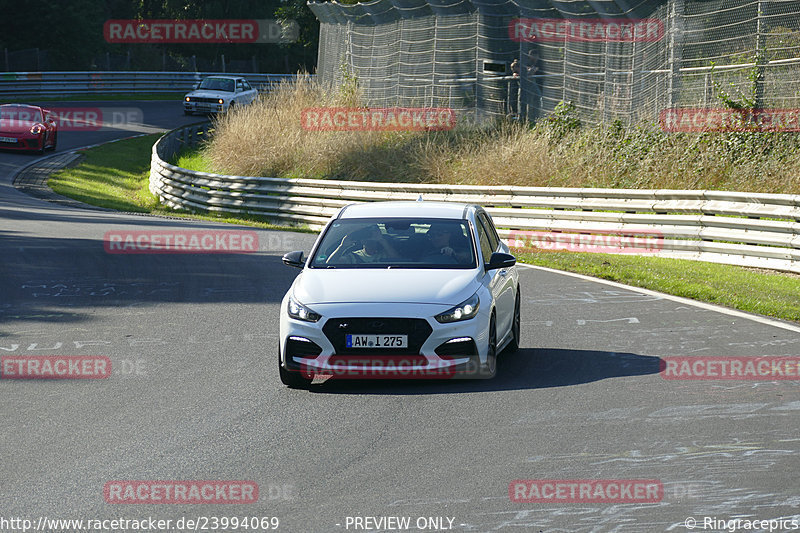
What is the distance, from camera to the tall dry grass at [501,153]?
74.4 feet

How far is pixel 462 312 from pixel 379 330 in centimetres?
72

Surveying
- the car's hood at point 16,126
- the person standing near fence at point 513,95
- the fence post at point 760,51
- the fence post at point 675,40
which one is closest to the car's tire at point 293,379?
the fence post at point 760,51

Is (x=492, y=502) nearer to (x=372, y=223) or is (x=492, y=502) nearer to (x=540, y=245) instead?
(x=372, y=223)

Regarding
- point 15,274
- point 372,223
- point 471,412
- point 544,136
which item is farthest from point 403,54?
point 471,412

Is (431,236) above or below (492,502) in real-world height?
above

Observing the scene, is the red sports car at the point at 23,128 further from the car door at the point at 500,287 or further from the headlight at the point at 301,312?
the headlight at the point at 301,312

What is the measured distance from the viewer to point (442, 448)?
25.0ft

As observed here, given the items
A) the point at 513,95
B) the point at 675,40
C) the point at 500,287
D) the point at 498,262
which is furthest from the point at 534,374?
the point at 513,95

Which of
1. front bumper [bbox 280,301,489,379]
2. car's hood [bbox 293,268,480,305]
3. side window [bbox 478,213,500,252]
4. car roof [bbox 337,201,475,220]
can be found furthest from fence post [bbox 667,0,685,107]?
front bumper [bbox 280,301,489,379]

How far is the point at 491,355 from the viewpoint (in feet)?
32.1

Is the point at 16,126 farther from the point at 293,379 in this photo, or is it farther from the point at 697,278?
the point at 293,379

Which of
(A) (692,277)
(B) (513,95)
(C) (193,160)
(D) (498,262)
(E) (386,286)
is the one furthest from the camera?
(C) (193,160)

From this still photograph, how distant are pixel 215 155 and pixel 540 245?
16497mm

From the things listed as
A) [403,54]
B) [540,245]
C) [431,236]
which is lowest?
[540,245]
